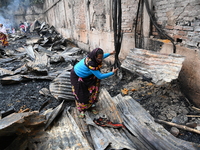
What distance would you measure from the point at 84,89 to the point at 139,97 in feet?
5.03

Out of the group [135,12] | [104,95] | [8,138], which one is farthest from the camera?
[135,12]

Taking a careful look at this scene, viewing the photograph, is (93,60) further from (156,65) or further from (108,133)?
(156,65)

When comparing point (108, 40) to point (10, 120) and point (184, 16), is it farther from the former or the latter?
point (10, 120)

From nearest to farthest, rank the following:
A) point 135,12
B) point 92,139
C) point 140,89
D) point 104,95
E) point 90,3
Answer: point 92,139
point 104,95
point 140,89
point 135,12
point 90,3

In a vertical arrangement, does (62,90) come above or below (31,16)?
below

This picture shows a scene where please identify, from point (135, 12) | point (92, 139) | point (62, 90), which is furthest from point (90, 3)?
point (92, 139)

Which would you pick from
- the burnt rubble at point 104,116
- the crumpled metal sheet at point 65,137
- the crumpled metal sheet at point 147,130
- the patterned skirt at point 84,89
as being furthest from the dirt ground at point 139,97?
the crumpled metal sheet at point 65,137

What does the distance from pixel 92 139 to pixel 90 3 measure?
6.22 m

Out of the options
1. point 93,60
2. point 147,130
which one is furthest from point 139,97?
point 93,60

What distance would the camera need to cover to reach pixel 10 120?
193 cm

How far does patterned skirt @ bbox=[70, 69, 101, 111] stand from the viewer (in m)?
2.89

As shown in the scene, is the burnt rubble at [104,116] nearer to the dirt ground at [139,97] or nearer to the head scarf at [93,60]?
the dirt ground at [139,97]

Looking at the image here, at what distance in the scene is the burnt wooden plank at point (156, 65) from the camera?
9.41 ft

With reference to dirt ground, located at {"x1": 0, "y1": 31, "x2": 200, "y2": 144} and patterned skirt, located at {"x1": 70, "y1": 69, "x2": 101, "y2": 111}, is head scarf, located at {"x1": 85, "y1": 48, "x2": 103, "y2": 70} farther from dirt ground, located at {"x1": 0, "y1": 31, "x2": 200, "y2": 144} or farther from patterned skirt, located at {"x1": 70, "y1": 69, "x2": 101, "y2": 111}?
dirt ground, located at {"x1": 0, "y1": 31, "x2": 200, "y2": 144}
